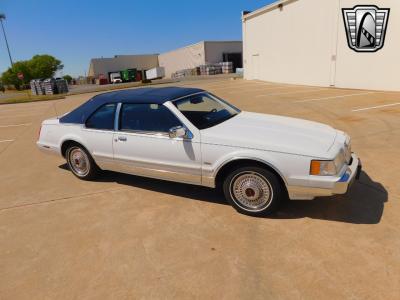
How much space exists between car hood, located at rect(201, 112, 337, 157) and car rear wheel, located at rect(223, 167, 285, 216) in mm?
323

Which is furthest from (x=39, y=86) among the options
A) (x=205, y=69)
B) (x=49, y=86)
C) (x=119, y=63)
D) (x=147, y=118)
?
(x=119, y=63)

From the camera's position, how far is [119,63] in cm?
7912

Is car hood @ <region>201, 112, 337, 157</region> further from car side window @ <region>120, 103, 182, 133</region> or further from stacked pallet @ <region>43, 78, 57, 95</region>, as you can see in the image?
stacked pallet @ <region>43, 78, 57, 95</region>

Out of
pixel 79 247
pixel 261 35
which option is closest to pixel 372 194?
pixel 79 247

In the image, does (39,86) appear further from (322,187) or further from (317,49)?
(322,187)

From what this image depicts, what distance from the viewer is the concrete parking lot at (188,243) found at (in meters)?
2.70

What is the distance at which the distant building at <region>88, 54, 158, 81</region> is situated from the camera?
7650 cm

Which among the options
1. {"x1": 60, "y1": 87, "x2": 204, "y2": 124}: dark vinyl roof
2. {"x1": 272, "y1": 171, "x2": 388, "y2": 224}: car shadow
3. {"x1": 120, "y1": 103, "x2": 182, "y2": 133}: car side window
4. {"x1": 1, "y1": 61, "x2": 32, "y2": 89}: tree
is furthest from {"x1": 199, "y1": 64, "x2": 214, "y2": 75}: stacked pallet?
{"x1": 1, "y1": 61, "x2": 32, "y2": 89}: tree

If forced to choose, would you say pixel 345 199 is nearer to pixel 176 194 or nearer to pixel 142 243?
pixel 176 194

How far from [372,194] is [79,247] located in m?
3.66

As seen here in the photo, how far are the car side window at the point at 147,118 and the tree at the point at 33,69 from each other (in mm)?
83104

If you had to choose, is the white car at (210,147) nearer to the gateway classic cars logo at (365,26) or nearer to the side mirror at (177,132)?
the side mirror at (177,132)

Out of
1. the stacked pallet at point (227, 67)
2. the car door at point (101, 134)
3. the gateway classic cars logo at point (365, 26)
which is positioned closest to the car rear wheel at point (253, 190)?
the car door at point (101, 134)

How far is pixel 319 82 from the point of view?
18.0 metres
